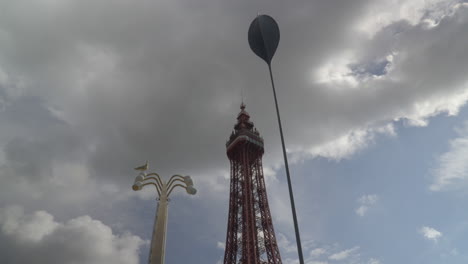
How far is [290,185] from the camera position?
852 centimetres

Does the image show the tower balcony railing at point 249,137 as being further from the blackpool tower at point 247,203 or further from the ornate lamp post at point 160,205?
the ornate lamp post at point 160,205

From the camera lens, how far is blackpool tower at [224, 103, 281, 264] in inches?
2035

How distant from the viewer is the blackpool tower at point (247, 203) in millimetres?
51688

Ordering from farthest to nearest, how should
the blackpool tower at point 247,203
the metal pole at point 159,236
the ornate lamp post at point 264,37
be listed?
1. the blackpool tower at point 247,203
2. the ornate lamp post at point 264,37
3. the metal pole at point 159,236

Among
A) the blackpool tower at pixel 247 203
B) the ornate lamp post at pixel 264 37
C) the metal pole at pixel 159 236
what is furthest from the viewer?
the blackpool tower at pixel 247 203

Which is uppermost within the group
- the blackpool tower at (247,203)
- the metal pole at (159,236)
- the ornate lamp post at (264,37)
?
the blackpool tower at (247,203)

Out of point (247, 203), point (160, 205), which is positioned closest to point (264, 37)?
point (160, 205)

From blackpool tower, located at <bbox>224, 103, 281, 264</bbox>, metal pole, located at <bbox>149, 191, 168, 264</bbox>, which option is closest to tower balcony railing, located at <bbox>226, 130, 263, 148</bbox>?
blackpool tower, located at <bbox>224, 103, 281, 264</bbox>

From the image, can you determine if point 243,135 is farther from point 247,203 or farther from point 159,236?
point 159,236

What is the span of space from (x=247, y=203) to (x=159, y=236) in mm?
48817

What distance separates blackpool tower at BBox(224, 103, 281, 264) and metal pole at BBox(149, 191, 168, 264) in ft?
145

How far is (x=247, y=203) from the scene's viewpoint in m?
55.8

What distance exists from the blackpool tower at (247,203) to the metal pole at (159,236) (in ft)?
145

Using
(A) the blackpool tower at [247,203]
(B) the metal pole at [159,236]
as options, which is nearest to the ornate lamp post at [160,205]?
(B) the metal pole at [159,236]
